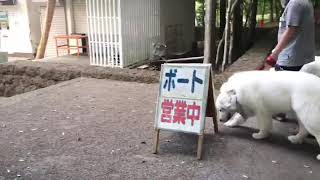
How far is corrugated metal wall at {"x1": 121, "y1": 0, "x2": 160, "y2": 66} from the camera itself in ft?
32.1

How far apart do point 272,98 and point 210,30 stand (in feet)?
13.4

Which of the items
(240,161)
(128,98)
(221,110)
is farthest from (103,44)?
(240,161)

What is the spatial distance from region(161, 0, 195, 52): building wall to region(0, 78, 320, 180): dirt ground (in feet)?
20.6

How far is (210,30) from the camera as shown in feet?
27.0

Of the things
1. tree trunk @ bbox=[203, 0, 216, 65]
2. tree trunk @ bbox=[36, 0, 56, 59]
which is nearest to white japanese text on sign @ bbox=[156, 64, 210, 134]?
tree trunk @ bbox=[203, 0, 216, 65]

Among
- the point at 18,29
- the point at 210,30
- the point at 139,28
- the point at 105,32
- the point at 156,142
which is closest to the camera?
the point at 156,142

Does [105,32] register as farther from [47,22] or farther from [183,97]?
[183,97]

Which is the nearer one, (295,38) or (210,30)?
(295,38)

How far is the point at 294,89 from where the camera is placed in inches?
166

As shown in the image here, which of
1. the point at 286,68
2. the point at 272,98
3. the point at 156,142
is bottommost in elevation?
the point at 156,142

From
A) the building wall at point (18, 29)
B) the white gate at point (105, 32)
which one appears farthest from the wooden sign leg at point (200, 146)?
the building wall at point (18, 29)

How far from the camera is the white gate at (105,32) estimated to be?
9609 millimetres

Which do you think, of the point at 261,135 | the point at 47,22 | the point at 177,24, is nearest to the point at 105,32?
the point at 47,22

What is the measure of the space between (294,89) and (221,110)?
3.05ft
